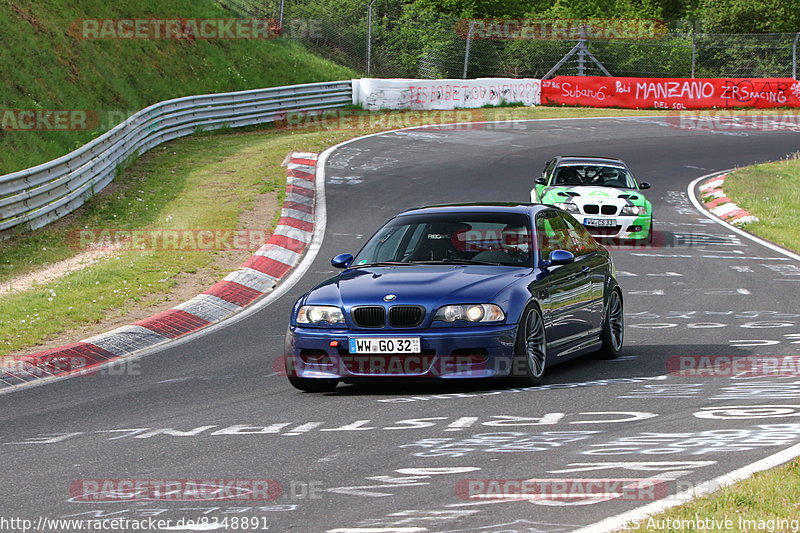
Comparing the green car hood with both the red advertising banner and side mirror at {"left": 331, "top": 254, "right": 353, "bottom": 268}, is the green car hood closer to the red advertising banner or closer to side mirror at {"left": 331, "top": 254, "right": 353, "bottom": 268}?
side mirror at {"left": 331, "top": 254, "right": 353, "bottom": 268}

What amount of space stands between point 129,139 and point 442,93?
52.4 ft

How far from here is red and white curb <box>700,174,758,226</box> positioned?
2248 centimetres

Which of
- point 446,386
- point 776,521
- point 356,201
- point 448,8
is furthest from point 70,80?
point 448,8

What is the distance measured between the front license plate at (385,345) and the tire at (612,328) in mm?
2592

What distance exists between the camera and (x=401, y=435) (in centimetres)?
708

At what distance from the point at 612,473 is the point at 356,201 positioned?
17124mm

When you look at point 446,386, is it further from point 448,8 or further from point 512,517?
point 448,8

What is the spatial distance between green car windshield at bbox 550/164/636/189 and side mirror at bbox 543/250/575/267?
1001 centimetres

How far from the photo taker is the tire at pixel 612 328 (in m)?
10.5

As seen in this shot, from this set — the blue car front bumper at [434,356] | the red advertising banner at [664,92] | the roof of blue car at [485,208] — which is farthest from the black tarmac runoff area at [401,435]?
the red advertising banner at [664,92]

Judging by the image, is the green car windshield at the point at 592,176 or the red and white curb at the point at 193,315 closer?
the red and white curb at the point at 193,315

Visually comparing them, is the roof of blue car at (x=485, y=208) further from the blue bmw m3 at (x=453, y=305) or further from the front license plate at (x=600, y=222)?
the front license plate at (x=600, y=222)

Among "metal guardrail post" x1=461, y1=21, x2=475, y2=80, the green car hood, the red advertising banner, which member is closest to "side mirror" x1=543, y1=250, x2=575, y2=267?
the green car hood

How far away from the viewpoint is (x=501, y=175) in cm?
2627
